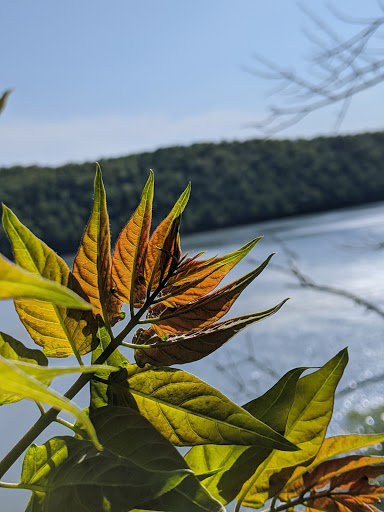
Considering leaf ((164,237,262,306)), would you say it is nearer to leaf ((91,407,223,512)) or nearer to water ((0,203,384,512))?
leaf ((91,407,223,512))

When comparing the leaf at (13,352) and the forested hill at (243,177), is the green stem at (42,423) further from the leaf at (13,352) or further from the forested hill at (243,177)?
the forested hill at (243,177)

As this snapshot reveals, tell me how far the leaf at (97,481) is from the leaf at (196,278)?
41 mm

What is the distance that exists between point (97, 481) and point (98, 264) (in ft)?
0.15

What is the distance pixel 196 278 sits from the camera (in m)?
0.13

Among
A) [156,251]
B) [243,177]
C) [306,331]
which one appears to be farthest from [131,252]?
[243,177]

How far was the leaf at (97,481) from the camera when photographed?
89 mm

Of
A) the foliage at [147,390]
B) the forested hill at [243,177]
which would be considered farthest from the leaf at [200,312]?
the forested hill at [243,177]

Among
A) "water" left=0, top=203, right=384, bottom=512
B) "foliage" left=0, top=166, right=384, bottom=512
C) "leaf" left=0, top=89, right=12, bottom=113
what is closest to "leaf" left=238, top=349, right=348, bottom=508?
"foliage" left=0, top=166, right=384, bottom=512

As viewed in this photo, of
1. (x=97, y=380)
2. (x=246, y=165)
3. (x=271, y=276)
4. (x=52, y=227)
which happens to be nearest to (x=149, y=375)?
(x=97, y=380)

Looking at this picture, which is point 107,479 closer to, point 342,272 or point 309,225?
point 342,272

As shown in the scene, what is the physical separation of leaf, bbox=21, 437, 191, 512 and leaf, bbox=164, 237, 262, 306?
0.04 meters

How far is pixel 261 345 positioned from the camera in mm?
3801

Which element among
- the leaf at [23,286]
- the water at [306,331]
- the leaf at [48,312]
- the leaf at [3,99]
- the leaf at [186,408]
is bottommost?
the water at [306,331]

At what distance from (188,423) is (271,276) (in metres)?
5.20
